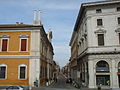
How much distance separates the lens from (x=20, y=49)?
32219mm

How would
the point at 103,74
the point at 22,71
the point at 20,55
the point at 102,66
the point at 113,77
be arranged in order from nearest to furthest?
the point at 113,77
the point at 103,74
the point at 22,71
the point at 20,55
the point at 102,66

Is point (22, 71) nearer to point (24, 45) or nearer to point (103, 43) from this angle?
point (24, 45)

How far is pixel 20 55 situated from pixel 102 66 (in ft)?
49.5

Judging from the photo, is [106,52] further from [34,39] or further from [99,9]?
[34,39]

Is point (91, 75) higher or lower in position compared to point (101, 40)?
lower

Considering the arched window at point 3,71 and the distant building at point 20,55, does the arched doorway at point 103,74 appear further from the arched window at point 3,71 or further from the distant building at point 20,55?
the arched window at point 3,71

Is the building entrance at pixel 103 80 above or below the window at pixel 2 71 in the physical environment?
below

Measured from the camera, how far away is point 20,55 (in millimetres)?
31906

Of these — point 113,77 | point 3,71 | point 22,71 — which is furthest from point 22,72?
point 113,77

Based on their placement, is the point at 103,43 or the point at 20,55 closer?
the point at 20,55

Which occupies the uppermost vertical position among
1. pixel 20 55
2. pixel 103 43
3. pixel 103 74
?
pixel 103 43

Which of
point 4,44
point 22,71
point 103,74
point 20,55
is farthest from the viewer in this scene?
point 4,44

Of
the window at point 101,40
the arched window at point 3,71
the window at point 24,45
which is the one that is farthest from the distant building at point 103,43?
the arched window at point 3,71

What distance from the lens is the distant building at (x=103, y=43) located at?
31.5m
